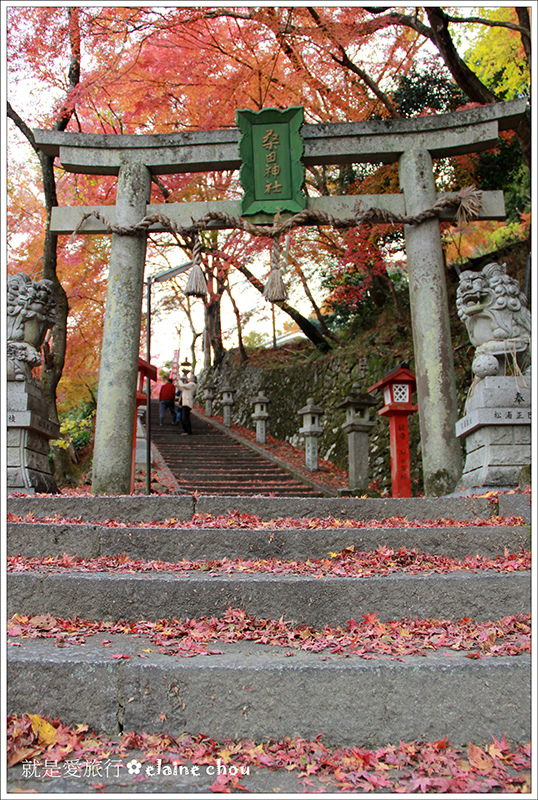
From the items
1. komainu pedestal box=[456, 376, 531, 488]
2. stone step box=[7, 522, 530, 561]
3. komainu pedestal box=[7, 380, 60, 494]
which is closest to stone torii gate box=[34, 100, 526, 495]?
komainu pedestal box=[7, 380, 60, 494]

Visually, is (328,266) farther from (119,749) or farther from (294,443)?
(119,749)

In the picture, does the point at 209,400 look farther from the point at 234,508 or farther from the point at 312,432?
the point at 234,508

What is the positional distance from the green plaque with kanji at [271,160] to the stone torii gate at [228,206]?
0.13 metres

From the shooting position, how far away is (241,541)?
12.8 ft

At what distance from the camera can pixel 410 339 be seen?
13.4m

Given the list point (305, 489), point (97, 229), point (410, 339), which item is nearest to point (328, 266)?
point (410, 339)

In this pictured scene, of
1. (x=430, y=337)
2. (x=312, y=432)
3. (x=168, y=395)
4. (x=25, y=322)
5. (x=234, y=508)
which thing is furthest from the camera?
(x=168, y=395)

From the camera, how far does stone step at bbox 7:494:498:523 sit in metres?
4.74

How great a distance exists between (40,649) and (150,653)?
1.68ft

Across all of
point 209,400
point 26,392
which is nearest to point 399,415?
point 26,392

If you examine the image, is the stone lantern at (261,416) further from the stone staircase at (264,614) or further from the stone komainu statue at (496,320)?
the stone staircase at (264,614)

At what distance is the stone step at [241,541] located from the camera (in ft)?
Result: 12.8

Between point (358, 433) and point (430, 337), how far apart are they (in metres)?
4.03

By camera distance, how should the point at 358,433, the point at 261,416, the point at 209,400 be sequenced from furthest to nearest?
the point at 209,400, the point at 261,416, the point at 358,433
